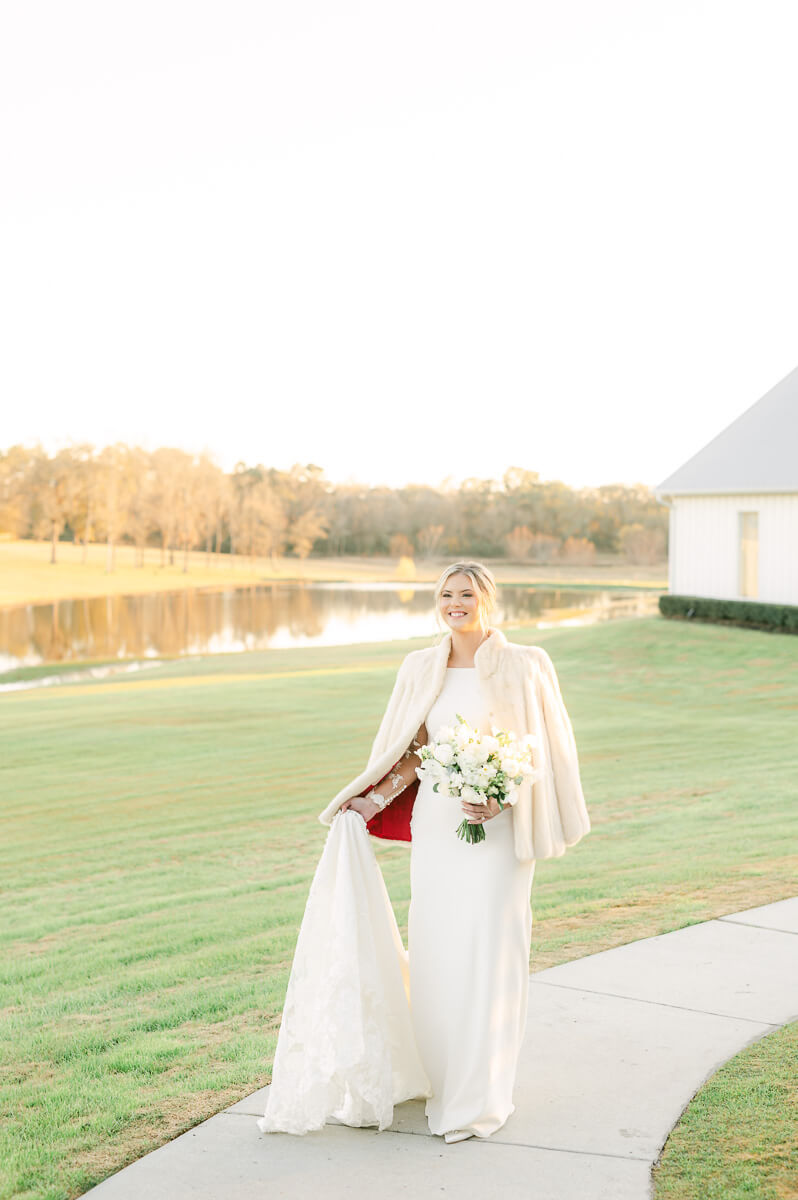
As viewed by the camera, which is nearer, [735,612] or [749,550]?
[735,612]

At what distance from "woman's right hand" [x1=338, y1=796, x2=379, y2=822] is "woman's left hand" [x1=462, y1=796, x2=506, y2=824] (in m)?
0.48

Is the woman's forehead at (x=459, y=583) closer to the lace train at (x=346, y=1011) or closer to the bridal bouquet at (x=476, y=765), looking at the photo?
the bridal bouquet at (x=476, y=765)

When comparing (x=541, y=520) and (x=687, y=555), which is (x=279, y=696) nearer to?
(x=687, y=555)

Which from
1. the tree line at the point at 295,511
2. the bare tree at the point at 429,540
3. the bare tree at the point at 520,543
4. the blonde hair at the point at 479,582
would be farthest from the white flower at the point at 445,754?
the bare tree at the point at 429,540

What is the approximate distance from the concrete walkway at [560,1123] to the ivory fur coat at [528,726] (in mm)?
972

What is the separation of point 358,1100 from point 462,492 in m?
148

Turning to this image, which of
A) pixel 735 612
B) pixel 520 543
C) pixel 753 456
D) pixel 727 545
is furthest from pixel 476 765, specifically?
pixel 520 543

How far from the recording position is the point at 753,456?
31453mm

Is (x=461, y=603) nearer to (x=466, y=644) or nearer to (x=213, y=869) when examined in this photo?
(x=466, y=644)

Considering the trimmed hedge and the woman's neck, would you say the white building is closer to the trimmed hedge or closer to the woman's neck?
the trimmed hedge

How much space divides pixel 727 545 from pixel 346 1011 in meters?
28.4

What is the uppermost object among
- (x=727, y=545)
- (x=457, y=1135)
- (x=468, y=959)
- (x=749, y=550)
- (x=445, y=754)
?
(x=727, y=545)

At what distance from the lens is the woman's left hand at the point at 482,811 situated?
436cm

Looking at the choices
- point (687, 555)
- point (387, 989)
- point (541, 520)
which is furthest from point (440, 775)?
point (541, 520)
